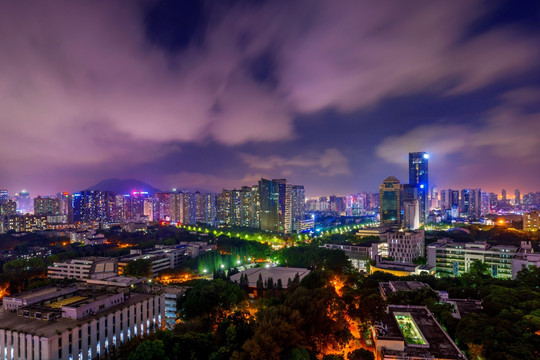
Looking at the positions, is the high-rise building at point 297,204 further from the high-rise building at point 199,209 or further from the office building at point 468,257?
the office building at point 468,257

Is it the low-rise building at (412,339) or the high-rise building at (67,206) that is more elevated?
the high-rise building at (67,206)

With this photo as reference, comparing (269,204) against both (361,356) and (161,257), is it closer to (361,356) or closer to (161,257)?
(161,257)

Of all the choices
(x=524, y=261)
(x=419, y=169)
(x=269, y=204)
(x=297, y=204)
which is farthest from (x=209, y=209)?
(x=524, y=261)

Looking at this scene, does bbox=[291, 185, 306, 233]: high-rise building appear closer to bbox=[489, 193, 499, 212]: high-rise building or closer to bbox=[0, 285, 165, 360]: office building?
bbox=[0, 285, 165, 360]: office building

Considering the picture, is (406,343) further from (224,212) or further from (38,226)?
(38,226)

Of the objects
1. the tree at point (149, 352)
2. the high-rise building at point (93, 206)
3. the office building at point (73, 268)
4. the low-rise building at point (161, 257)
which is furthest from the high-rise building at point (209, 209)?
the tree at point (149, 352)

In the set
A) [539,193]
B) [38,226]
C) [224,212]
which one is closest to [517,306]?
[224,212]
